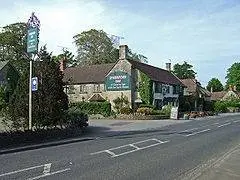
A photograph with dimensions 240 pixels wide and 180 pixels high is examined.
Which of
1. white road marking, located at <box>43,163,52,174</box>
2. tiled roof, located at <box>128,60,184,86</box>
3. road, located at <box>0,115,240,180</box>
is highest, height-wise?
tiled roof, located at <box>128,60,184,86</box>

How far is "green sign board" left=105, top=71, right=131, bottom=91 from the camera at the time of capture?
61.9 meters

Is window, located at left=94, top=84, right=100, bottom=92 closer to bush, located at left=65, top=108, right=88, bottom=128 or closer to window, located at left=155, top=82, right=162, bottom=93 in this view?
window, located at left=155, top=82, right=162, bottom=93

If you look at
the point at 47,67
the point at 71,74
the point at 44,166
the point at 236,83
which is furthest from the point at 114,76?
the point at 236,83

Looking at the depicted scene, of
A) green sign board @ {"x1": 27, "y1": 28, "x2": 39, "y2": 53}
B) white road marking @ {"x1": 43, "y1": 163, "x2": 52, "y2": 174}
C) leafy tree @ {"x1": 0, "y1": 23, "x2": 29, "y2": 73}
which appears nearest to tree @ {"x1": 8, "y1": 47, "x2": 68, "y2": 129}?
green sign board @ {"x1": 27, "y1": 28, "x2": 39, "y2": 53}

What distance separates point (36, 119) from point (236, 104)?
8066 centimetres

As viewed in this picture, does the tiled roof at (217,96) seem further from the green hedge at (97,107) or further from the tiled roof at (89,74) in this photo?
the green hedge at (97,107)

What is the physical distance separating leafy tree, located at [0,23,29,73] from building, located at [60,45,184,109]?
34.3 feet

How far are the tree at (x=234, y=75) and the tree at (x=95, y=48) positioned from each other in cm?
5338

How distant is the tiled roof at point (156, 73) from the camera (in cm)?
6356

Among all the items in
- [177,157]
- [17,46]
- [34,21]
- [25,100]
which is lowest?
[177,157]

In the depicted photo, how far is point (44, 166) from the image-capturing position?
13.0 meters

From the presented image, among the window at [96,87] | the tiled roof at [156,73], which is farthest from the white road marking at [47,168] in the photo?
the window at [96,87]

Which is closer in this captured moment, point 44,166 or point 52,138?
point 44,166

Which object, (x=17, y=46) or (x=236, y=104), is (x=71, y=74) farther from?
(x=236, y=104)
